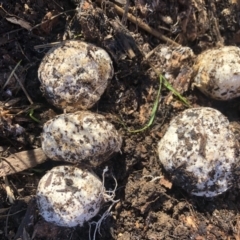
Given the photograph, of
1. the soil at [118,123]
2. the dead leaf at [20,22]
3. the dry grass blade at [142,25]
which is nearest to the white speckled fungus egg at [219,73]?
the soil at [118,123]

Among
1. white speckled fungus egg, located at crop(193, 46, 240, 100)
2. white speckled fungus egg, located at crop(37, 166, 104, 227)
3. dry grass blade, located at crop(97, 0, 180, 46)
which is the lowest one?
white speckled fungus egg, located at crop(37, 166, 104, 227)

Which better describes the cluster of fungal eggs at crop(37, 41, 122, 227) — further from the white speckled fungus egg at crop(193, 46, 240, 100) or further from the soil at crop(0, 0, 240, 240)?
the white speckled fungus egg at crop(193, 46, 240, 100)

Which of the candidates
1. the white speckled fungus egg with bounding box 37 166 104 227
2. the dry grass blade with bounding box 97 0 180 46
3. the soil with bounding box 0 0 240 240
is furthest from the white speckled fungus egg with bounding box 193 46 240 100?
the white speckled fungus egg with bounding box 37 166 104 227

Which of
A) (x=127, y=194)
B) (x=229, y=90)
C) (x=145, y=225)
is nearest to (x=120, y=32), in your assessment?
(x=229, y=90)

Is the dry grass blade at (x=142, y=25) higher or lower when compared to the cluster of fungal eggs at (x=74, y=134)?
higher

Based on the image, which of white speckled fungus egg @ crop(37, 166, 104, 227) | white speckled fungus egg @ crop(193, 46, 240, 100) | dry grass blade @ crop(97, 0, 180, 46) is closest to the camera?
white speckled fungus egg @ crop(37, 166, 104, 227)

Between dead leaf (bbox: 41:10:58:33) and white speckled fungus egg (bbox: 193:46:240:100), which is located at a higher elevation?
dead leaf (bbox: 41:10:58:33)

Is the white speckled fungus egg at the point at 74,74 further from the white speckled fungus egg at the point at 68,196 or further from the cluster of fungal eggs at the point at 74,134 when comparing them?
the white speckled fungus egg at the point at 68,196
